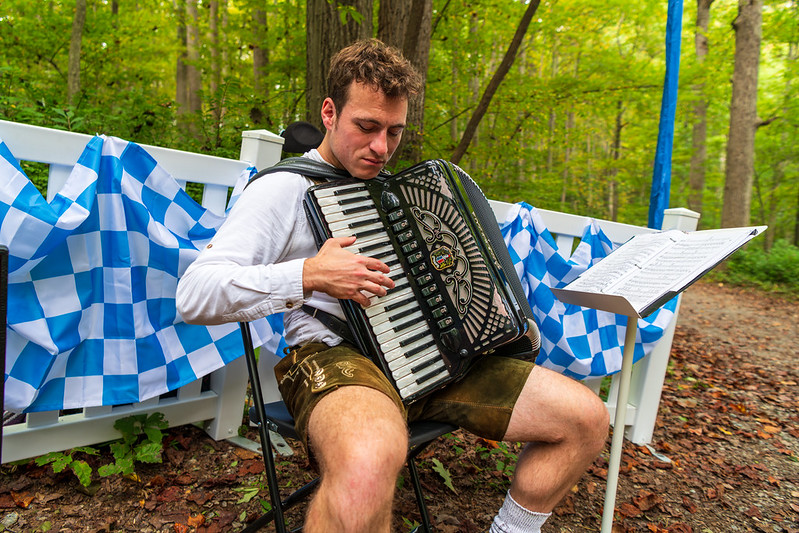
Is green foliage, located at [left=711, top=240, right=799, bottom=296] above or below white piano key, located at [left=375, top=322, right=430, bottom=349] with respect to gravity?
below

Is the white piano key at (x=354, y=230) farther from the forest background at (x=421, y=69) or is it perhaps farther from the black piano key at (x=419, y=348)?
the forest background at (x=421, y=69)

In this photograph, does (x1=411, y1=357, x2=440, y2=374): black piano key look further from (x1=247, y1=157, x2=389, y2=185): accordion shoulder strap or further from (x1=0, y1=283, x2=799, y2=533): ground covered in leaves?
(x1=0, y1=283, x2=799, y2=533): ground covered in leaves

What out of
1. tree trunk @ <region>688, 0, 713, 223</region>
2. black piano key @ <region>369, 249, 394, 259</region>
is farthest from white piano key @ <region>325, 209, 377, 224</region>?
tree trunk @ <region>688, 0, 713, 223</region>

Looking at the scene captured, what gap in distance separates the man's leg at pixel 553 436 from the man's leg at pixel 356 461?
506 millimetres

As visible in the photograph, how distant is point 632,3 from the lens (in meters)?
9.83

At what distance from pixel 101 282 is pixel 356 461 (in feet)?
3.86

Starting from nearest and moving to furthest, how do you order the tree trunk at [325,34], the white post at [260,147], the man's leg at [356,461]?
the man's leg at [356,461], the white post at [260,147], the tree trunk at [325,34]

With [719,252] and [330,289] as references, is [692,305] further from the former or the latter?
[330,289]

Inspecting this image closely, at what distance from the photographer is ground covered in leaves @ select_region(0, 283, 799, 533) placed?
1840 mm

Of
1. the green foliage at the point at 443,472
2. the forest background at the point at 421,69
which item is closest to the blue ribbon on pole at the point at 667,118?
the forest background at the point at 421,69

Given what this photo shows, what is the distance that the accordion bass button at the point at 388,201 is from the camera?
1513mm

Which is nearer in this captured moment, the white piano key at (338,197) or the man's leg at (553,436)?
the white piano key at (338,197)

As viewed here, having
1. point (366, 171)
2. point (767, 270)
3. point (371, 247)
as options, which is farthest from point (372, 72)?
point (767, 270)

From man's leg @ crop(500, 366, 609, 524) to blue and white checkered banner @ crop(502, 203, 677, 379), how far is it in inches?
36.5
